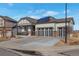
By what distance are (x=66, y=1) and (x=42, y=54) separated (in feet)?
3.59

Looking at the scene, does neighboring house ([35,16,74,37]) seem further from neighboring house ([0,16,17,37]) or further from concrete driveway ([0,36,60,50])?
neighboring house ([0,16,17,37])

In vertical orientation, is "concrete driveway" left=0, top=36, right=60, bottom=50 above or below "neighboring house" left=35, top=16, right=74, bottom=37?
below

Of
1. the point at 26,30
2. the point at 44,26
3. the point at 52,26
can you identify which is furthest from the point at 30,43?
the point at 52,26

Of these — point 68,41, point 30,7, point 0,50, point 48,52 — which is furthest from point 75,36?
point 0,50

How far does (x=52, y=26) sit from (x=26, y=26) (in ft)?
1.72

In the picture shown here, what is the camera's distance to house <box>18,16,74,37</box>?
6.46 metres

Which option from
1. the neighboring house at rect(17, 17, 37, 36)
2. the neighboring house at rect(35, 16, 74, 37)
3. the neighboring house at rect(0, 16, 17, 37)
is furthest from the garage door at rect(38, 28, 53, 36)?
the neighboring house at rect(0, 16, 17, 37)

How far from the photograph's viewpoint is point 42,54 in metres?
6.24

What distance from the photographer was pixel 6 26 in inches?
261

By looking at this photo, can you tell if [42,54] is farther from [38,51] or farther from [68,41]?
[68,41]

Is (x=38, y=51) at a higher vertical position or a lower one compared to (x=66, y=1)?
lower

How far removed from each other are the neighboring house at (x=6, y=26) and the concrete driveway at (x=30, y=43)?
0.53 feet

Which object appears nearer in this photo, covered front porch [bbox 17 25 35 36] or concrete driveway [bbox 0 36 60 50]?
concrete driveway [bbox 0 36 60 50]

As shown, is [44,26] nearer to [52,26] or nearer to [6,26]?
[52,26]
